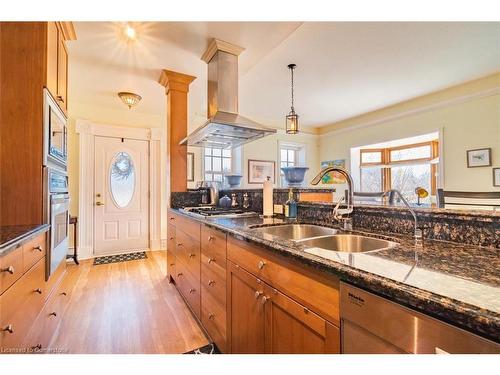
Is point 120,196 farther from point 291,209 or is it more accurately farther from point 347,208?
point 347,208

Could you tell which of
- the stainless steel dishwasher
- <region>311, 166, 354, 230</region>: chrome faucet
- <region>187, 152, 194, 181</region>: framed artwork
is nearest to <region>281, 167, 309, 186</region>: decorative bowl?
<region>311, 166, 354, 230</region>: chrome faucet

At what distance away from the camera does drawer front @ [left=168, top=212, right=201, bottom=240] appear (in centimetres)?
186

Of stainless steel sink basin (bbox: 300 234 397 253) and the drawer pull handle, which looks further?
stainless steel sink basin (bbox: 300 234 397 253)

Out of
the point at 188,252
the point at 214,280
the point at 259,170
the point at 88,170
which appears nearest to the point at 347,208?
the point at 214,280

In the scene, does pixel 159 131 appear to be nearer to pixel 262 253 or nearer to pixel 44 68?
pixel 44 68

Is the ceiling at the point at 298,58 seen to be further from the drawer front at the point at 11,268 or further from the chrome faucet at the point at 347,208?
the drawer front at the point at 11,268

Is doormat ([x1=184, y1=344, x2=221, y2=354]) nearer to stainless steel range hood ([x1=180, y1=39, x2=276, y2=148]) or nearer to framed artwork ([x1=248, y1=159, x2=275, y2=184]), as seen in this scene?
stainless steel range hood ([x1=180, y1=39, x2=276, y2=148])

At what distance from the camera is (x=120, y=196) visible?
4039mm

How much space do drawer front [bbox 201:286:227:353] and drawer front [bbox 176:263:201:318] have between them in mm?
113

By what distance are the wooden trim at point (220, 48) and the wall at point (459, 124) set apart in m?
3.22

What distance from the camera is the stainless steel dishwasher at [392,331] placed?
480mm

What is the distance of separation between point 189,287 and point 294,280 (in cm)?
143
